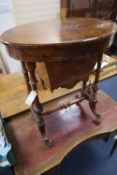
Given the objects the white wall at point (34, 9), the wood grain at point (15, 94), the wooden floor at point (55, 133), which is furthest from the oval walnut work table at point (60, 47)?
the white wall at point (34, 9)

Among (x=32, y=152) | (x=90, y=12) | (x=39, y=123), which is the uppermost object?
(x=90, y=12)

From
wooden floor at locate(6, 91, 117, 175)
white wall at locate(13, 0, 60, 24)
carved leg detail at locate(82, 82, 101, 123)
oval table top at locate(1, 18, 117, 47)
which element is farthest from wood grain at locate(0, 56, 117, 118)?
white wall at locate(13, 0, 60, 24)

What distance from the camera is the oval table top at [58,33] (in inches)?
32.0

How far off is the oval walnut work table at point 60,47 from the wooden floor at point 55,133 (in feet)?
0.33

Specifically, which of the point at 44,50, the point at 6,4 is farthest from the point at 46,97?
the point at 6,4

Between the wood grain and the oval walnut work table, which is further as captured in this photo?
the wood grain

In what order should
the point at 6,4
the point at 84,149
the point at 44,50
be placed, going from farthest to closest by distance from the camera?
the point at 6,4 < the point at 84,149 < the point at 44,50

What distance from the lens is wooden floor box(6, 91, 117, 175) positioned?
1.05 m

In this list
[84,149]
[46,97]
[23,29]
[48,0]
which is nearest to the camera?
[23,29]

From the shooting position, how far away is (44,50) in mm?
806

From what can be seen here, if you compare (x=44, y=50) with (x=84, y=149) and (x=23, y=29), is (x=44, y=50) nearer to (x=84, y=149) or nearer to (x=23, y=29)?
(x=23, y=29)

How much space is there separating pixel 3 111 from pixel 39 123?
459 mm

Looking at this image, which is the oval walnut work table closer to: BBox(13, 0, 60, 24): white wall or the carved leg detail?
the carved leg detail

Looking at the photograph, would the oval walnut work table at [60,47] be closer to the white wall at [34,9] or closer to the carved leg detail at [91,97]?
the carved leg detail at [91,97]
